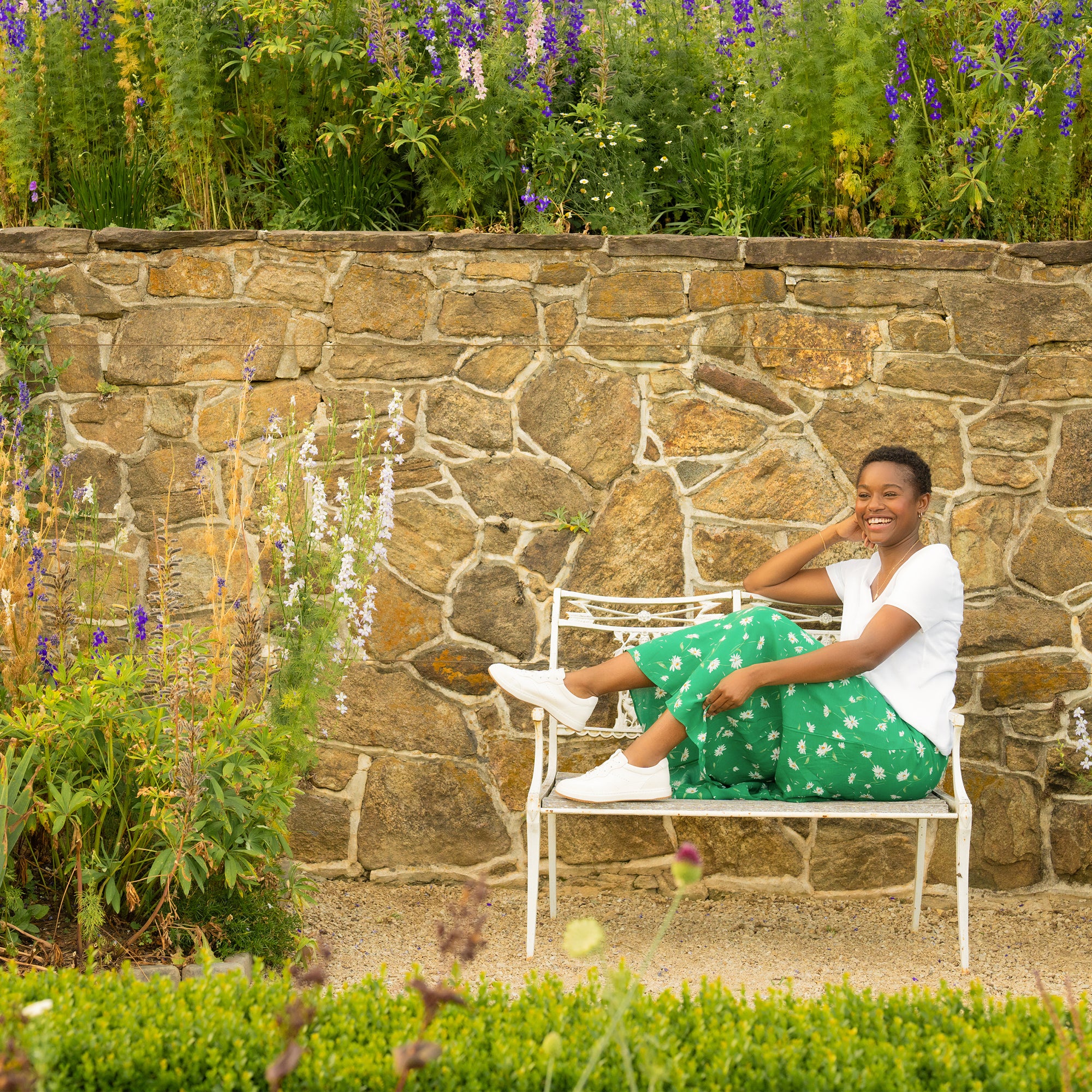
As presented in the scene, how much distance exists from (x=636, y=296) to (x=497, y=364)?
52 centimetres

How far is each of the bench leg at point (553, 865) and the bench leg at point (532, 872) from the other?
34cm

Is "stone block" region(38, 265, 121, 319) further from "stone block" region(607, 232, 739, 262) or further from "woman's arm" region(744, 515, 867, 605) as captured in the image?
"woman's arm" region(744, 515, 867, 605)

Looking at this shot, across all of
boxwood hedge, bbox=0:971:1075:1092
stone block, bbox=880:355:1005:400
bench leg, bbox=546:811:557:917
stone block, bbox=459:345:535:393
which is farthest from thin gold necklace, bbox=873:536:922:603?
boxwood hedge, bbox=0:971:1075:1092

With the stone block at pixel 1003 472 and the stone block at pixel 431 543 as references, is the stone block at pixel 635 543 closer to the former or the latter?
the stone block at pixel 431 543

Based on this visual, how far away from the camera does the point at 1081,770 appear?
12.0ft

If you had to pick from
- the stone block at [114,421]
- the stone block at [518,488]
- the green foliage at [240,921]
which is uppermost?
the stone block at [114,421]

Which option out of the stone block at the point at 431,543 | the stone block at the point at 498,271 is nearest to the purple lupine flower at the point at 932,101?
the stone block at the point at 498,271

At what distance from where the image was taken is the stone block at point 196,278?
3875mm

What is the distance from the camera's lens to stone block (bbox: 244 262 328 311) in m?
3.86

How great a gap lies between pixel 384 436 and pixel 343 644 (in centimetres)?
72

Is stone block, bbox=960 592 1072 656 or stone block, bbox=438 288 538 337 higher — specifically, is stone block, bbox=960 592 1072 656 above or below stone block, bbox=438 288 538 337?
below

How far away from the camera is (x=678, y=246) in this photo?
12.3ft

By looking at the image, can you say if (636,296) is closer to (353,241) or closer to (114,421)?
(353,241)

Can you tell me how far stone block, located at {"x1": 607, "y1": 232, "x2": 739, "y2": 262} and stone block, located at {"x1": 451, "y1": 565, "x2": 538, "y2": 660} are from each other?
1159mm
